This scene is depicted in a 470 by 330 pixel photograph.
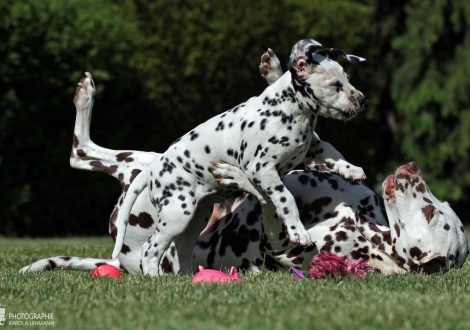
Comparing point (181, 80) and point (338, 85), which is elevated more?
point (338, 85)

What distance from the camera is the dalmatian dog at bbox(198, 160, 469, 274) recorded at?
4648 millimetres


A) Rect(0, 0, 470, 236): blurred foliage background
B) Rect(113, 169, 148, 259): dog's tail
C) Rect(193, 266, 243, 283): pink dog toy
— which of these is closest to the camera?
Rect(193, 266, 243, 283): pink dog toy

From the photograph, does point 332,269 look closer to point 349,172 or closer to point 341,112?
point 349,172

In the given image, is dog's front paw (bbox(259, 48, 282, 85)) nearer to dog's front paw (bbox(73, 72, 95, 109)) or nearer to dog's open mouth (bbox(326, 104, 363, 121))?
dog's open mouth (bbox(326, 104, 363, 121))

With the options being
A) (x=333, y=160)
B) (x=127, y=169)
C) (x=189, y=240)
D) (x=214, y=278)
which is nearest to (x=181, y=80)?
(x=127, y=169)

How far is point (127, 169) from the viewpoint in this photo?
5867 millimetres

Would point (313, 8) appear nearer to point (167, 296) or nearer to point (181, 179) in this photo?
point (181, 179)

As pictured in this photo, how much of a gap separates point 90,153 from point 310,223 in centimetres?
178

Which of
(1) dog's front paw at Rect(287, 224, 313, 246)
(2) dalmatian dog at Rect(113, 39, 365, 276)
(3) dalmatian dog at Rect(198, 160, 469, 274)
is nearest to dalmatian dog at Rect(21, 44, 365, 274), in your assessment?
(3) dalmatian dog at Rect(198, 160, 469, 274)

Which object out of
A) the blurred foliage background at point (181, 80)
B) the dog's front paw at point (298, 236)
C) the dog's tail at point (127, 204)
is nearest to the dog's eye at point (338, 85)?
the dog's front paw at point (298, 236)

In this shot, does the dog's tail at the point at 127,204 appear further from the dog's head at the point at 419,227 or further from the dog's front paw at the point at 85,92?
the dog's head at the point at 419,227

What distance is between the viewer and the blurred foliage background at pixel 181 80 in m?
10.0

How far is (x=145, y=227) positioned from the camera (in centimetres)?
562

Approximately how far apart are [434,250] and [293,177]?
1.18 m
